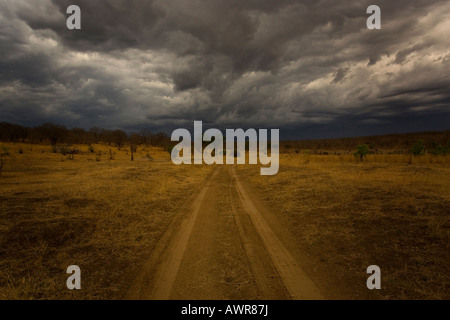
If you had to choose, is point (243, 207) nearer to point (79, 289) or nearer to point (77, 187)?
point (79, 289)

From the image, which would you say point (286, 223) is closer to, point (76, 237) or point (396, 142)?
point (76, 237)

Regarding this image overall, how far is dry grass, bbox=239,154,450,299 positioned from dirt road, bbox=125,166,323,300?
2.53ft

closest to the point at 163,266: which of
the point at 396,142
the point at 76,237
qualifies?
the point at 76,237

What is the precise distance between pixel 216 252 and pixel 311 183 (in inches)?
428

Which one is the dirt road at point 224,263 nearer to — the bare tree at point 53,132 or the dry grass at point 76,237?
the dry grass at point 76,237

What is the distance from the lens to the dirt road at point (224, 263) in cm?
447

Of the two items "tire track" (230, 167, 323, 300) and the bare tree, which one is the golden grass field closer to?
"tire track" (230, 167, 323, 300)

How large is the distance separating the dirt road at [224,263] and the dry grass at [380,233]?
77cm

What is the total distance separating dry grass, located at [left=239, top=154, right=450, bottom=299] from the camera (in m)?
4.75

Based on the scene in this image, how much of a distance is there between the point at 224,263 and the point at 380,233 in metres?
5.08

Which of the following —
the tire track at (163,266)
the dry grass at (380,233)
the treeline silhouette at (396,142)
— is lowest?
the tire track at (163,266)

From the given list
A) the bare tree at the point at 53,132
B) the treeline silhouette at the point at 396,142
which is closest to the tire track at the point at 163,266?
the treeline silhouette at the point at 396,142

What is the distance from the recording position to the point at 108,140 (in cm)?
10056
